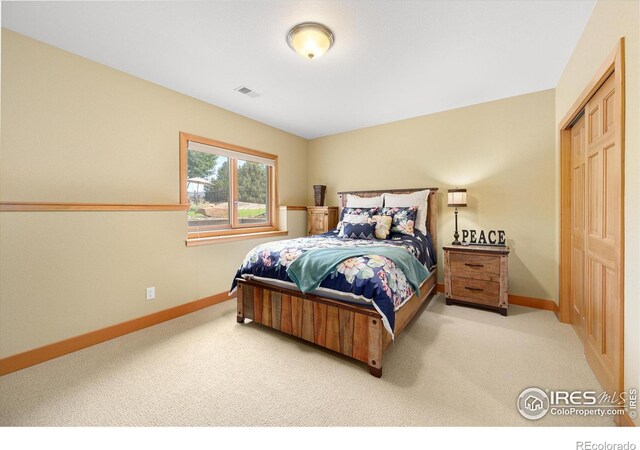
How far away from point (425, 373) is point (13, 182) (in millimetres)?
3282

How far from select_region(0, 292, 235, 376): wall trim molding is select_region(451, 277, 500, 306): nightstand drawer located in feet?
9.76

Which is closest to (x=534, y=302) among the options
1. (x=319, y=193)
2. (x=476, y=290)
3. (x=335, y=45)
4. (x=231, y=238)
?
(x=476, y=290)

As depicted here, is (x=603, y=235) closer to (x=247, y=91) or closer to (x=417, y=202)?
(x=417, y=202)

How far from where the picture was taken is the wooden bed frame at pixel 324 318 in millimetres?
1827

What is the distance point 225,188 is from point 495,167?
3.47 meters

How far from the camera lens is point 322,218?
4324 millimetres

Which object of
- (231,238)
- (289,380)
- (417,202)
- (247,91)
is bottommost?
(289,380)

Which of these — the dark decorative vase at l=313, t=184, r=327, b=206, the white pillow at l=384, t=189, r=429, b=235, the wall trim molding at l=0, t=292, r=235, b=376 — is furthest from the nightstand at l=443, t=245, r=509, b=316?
the wall trim molding at l=0, t=292, r=235, b=376

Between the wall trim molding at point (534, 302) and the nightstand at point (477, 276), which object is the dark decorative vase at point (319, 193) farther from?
the wall trim molding at point (534, 302)

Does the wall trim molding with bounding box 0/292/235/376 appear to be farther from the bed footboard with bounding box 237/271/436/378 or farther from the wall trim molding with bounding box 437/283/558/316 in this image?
the wall trim molding with bounding box 437/283/558/316

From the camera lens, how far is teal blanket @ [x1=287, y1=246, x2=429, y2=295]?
6.63 ft

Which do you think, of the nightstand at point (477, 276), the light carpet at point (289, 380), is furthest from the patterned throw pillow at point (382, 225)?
the light carpet at point (289, 380)

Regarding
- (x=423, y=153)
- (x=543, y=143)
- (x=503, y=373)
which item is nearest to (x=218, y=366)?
(x=503, y=373)
